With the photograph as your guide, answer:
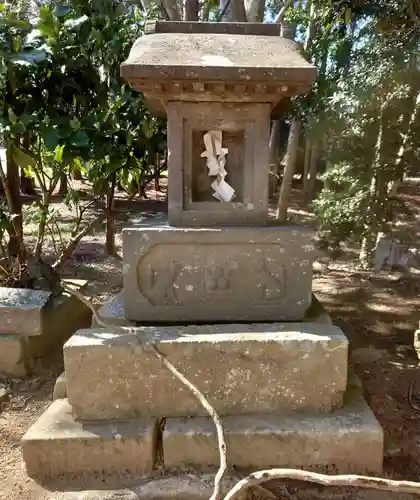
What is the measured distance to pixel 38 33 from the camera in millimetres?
4031

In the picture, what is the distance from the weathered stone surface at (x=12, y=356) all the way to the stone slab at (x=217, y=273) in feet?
3.44

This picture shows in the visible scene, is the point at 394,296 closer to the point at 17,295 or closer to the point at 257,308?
the point at 257,308

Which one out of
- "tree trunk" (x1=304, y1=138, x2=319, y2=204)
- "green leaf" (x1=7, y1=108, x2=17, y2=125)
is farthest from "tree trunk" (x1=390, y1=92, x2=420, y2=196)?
"tree trunk" (x1=304, y1=138, x2=319, y2=204)

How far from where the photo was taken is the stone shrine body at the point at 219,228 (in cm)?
301

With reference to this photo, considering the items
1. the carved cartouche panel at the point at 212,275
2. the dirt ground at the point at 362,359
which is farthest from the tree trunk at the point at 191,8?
the carved cartouche panel at the point at 212,275

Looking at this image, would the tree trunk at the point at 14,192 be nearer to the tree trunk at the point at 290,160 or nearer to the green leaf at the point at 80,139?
the green leaf at the point at 80,139

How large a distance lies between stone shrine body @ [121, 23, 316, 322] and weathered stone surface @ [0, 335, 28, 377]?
106cm

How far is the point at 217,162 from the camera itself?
315 centimetres

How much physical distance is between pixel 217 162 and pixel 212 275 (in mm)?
724

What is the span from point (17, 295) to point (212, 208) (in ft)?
5.67

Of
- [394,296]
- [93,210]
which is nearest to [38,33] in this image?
[394,296]

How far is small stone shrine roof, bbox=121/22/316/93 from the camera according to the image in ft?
8.80

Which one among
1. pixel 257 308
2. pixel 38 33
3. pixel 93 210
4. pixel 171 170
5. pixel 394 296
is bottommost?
pixel 93 210

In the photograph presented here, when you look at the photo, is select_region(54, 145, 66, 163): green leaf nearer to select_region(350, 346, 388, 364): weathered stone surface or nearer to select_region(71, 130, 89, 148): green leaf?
select_region(71, 130, 89, 148): green leaf
